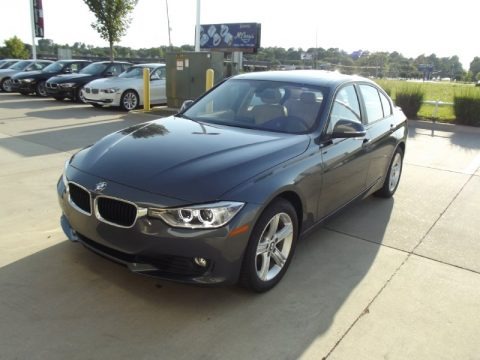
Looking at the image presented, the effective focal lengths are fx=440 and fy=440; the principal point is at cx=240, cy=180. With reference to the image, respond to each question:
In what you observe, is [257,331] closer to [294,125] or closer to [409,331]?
[409,331]

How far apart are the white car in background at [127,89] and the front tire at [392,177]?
32.1 ft

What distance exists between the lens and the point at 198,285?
2.85m

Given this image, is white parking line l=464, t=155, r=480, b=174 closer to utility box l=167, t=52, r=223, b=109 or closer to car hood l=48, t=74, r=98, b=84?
utility box l=167, t=52, r=223, b=109

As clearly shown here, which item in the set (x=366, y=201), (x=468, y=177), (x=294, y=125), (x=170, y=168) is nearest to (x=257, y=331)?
(x=170, y=168)

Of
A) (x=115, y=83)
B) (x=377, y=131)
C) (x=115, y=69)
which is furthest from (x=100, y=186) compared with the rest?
(x=115, y=69)

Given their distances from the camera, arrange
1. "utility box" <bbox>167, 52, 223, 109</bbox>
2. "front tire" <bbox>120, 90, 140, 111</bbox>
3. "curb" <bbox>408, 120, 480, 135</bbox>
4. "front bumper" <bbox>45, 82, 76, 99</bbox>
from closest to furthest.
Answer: "curb" <bbox>408, 120, 480, 135</bbox> < "utility box" <bbox>167, 52, 223, 109</bbox> < "front tire" <bbox>120, 90, 140, 111</bbox> < "front bumper" <bbox>45, 82, 76, 99</bbox>

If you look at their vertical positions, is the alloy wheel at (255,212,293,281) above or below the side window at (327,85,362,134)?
below

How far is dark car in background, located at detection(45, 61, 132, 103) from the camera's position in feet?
49.9

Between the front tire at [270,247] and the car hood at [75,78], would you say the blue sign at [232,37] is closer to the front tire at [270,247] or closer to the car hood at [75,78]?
the car hood at [75,78]

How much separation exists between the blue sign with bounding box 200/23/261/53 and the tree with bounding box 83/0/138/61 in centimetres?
1015

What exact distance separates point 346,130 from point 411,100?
1033 cm

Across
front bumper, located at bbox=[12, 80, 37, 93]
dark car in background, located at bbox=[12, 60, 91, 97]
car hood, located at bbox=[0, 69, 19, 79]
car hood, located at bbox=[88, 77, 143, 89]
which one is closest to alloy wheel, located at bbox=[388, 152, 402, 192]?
car hood, located at bbox=[88, 77, 143, 89]

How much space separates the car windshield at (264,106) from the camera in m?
4.01

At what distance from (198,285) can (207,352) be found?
0.42 m
